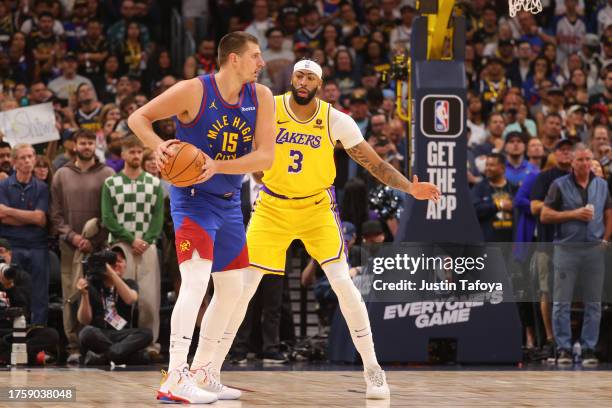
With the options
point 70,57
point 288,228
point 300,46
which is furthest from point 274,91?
point 288,228

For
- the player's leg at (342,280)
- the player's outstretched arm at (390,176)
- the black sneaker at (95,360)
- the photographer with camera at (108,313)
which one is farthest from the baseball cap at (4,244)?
the player's outstretched arm at (390,176)

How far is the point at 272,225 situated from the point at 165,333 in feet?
12.7

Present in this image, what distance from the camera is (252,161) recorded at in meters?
7.22

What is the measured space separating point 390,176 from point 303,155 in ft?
2.29

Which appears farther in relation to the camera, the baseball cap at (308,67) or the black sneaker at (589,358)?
the black sneaker at (589,358)

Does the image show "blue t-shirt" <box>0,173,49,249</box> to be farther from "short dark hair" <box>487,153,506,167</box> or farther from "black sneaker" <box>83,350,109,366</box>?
"short dark hair" <box>487,153,506,167</box>

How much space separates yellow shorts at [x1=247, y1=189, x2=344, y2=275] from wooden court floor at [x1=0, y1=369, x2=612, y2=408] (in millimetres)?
992

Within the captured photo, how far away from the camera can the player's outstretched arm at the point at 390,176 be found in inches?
328

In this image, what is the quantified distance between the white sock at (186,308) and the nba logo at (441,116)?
4.72 m

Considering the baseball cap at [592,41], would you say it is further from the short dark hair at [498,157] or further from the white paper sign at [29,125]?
the white paper sign at [29,125]

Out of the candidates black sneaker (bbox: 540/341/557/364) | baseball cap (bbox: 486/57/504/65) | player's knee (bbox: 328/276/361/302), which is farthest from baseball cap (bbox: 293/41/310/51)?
player's knee (bbox: 328/276/361/302)

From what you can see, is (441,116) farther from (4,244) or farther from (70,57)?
(70,57)

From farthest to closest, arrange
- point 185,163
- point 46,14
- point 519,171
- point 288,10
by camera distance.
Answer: point 288,10 < point 46,14 < point 519,171 < point 185,163

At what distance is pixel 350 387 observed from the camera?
8.80 meters
